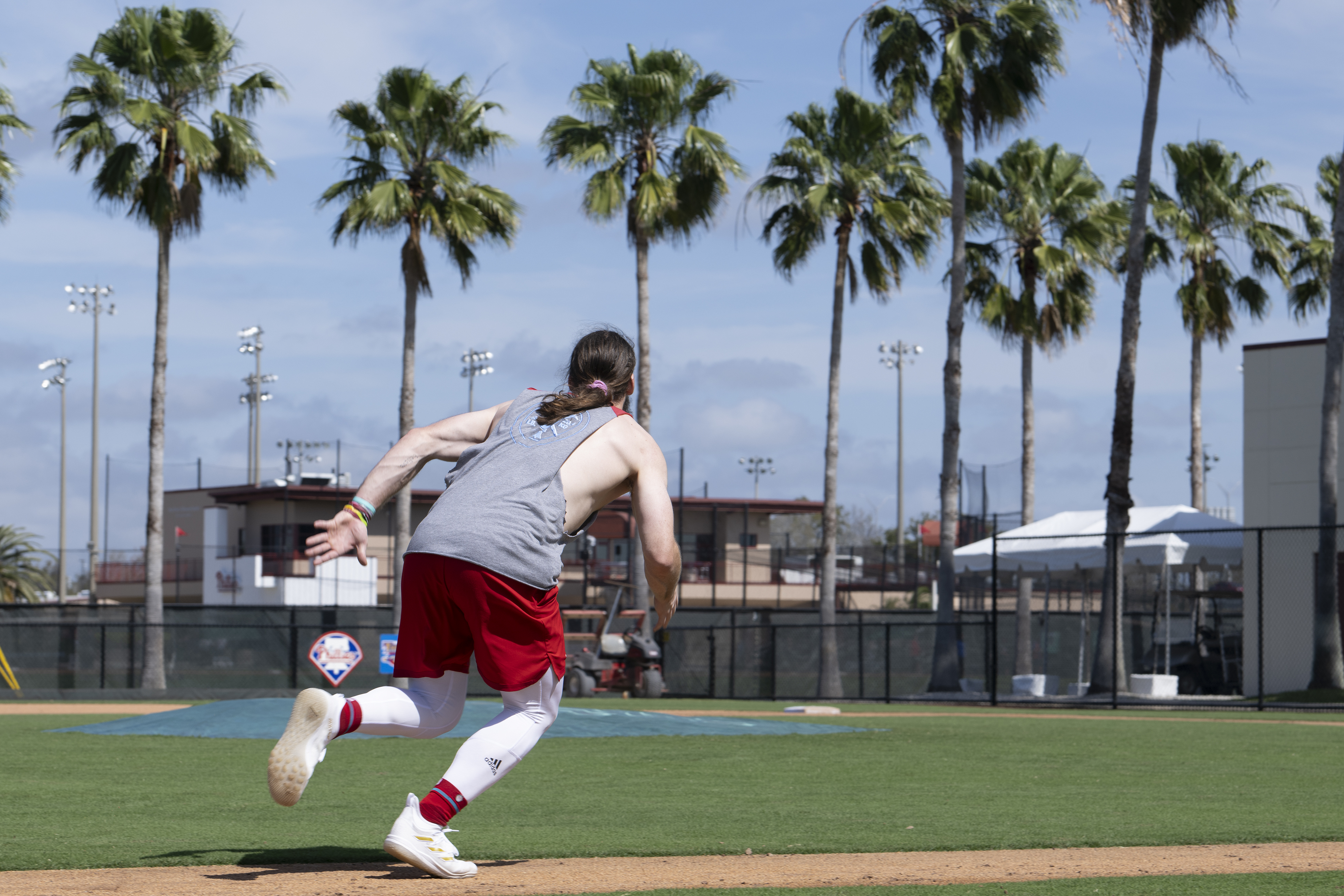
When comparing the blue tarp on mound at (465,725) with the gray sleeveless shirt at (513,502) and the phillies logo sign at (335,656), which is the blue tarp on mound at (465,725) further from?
the phillies logo sign at (335,656)

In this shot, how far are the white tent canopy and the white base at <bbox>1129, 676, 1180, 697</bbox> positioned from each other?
192 cm

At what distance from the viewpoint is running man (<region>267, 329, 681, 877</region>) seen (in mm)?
4609

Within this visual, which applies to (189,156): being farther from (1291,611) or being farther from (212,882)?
(212,882)

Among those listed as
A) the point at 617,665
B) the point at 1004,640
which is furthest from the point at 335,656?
the point at 1004,640

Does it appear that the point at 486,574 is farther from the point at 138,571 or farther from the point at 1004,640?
the point at 138,571

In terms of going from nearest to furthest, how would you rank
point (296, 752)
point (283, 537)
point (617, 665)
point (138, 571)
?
point (296, 752)
point (617, 665)
point (283, 537)
point (138, 571)

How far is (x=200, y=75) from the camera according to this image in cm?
2733

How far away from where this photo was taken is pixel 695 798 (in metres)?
8.12

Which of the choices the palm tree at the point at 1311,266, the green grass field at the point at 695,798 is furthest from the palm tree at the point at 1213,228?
the green grass field at the point at 695,798

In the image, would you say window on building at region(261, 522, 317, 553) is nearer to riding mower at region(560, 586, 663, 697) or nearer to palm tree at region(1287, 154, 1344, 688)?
riding mower at region(560, 586, 663, 697)

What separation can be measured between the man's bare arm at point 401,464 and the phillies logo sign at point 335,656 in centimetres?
2146

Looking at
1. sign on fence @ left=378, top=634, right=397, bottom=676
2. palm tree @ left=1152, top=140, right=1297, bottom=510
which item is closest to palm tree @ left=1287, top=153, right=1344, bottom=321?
palm tree @ left=1152, top=140, right=1297, bottom=510

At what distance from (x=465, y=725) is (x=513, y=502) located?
9070 millimetres

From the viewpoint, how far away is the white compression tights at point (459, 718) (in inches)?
185
